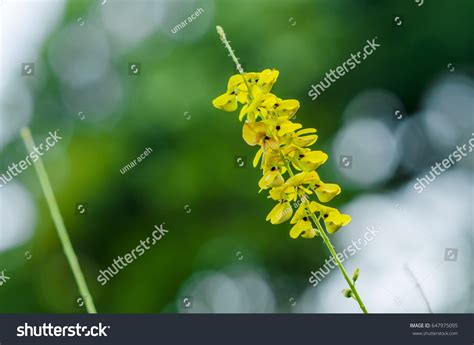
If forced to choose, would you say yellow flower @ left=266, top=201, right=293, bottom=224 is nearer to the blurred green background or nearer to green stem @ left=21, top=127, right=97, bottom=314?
green stem @ left=21, top=127, right=97, bottom=314

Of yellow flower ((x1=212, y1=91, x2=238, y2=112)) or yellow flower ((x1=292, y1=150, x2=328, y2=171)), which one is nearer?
yellow flower ((x1=292, y1=150, x2=328, y2=171))

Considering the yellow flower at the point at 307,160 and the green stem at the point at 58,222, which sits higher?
the green stem at the point at 58,222

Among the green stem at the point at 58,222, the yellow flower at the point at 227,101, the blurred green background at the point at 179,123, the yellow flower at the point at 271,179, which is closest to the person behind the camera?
the green stem at the point at 58,222

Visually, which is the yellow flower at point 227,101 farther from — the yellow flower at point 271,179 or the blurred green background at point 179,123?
the blurred green background at point 179,123

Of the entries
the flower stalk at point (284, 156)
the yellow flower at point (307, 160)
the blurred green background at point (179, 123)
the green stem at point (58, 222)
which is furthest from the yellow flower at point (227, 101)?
the blurred green background at point (179, 123)

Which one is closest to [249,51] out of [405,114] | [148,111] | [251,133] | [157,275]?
[148,111]

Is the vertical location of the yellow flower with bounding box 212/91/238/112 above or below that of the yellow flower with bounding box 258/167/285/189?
above

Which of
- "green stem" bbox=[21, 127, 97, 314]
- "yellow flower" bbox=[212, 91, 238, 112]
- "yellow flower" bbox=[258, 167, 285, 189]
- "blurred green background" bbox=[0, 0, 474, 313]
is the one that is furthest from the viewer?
"blurred green background" bbox=[0, 0, 474, 313]

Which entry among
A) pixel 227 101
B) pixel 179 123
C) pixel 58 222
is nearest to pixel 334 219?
pixel 227 101

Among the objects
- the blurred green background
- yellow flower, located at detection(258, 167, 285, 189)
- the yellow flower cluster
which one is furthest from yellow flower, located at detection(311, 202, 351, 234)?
the blurred green background
